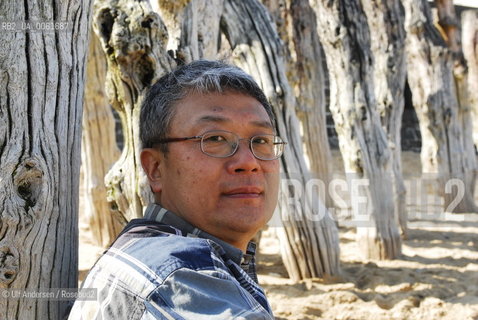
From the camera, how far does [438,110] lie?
9016mm

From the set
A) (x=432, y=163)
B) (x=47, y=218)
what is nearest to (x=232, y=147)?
(x=47, y=218)

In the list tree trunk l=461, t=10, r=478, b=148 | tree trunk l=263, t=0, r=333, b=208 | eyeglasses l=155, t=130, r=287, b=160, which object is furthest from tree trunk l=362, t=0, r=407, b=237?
eyeglasses l=155, t=130, r=287, b=160

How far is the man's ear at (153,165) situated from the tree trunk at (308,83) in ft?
18.6

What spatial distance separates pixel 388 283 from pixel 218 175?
3901 mm

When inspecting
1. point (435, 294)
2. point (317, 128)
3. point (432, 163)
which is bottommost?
point (435, 294)

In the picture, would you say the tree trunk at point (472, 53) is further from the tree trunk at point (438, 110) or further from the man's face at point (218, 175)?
the man's face at point (218, 175)

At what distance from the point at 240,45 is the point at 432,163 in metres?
5.37

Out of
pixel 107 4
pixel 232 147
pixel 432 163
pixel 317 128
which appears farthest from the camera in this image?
pixel 432 163

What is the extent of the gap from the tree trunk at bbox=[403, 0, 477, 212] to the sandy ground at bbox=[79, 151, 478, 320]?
5.62ft

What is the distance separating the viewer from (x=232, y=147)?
1871mm

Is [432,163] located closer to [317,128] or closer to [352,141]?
[317,128]

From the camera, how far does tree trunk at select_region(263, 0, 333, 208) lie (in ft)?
25.2

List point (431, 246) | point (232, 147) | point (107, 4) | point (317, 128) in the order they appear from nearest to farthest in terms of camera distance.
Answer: point (232, 147) < point (107, 4) < point (431, 246) < point (317, 128)

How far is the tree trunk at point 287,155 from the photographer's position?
16.3ft
